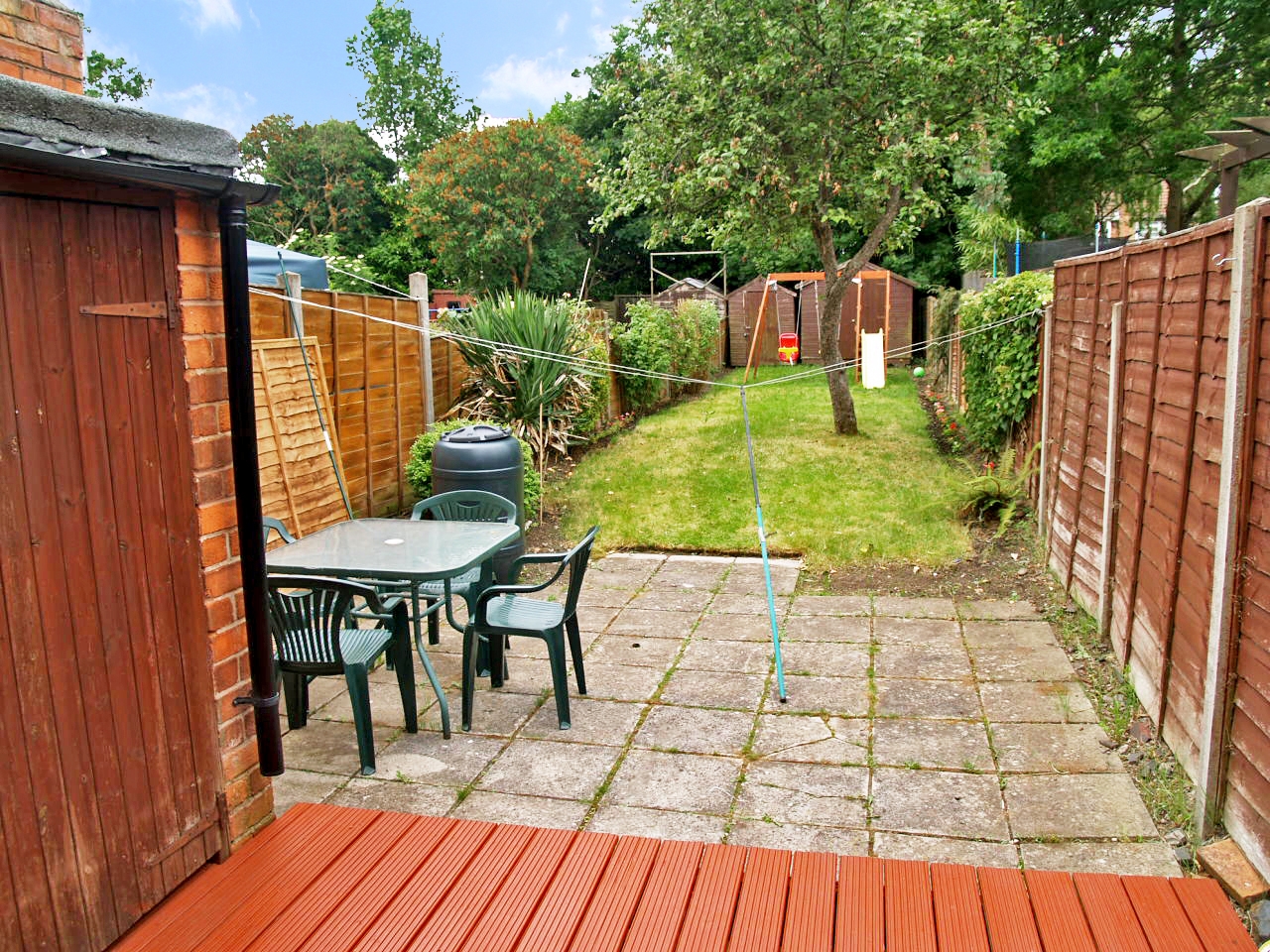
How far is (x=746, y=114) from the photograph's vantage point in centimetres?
1038

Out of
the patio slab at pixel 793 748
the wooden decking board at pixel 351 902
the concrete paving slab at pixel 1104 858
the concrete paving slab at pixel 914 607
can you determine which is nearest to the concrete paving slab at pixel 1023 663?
the patio slab at pixel 793 748

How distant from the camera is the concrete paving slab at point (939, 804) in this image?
325cm

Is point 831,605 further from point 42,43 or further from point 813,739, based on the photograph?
point 42,43

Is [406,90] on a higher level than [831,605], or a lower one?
higher

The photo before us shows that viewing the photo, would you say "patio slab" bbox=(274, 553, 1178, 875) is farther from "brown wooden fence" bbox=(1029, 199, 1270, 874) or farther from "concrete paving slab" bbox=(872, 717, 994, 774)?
"brown wooden fence" bbox=(1029, 199, 1270, 874)

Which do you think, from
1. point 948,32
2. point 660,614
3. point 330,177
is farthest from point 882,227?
point 330,177

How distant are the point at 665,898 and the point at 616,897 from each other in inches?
5.2

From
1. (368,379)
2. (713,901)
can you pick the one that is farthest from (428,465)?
(713,901)

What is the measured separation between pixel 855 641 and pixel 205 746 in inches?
139

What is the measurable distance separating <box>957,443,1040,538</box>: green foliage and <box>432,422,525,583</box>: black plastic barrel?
3602mm

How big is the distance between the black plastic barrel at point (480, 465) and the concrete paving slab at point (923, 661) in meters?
2.59

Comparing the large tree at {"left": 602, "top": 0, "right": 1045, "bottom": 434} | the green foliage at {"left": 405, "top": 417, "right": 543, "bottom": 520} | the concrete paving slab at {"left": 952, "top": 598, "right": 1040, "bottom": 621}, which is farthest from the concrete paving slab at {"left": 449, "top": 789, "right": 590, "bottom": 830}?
the large tree at {"left": 602, "top": 0, "right": 1045, "bottom": 434}

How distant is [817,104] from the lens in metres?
10.5

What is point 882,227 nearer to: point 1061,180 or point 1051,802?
point 1061,180
